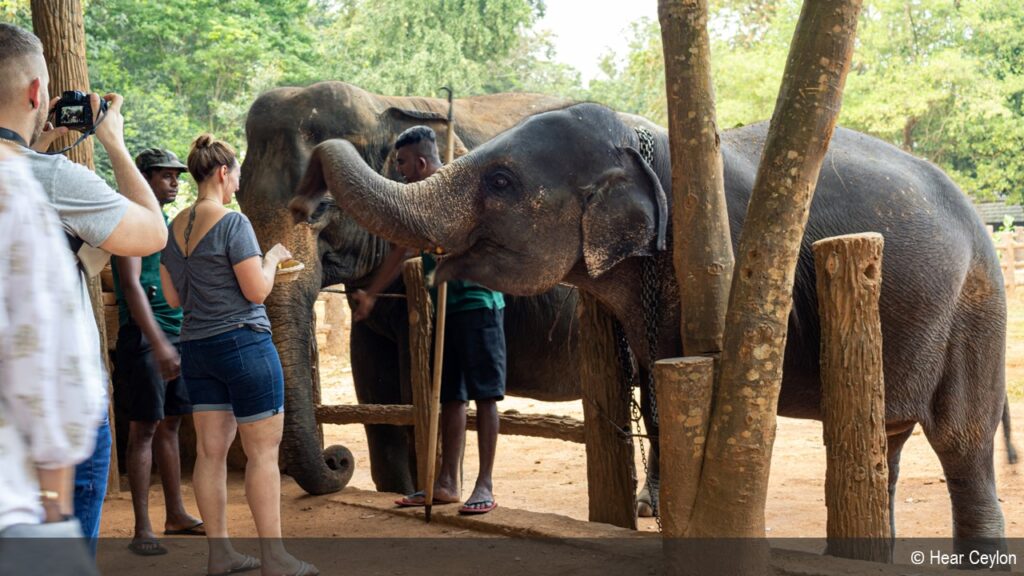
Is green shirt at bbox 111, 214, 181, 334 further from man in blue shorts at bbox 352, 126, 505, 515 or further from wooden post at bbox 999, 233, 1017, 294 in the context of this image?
wooden post at bbox 999, 233, 1017, 294

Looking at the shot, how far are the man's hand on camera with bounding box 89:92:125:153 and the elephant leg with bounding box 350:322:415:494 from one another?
4112 millimetres

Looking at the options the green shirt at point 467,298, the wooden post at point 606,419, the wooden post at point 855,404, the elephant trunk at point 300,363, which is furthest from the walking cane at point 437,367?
the wooden post at point 855,404

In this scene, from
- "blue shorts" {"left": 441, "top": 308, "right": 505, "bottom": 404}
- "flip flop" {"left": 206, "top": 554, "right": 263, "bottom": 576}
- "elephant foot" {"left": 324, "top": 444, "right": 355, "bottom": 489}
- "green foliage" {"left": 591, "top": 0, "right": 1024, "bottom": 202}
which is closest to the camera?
"flip flop" {"left": 206, "top": 554, "right": 263, "bottom": 576}

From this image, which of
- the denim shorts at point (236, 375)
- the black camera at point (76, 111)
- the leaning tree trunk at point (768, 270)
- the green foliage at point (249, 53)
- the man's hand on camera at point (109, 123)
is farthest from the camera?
the green foliage at point (249, 53)

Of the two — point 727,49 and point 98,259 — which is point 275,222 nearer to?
point 98,259

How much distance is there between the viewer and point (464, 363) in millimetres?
5562

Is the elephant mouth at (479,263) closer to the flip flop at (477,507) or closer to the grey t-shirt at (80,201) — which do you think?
the flip flop at (477,507)

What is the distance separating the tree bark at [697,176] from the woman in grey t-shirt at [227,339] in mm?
1569

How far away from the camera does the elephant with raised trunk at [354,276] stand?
6.23m

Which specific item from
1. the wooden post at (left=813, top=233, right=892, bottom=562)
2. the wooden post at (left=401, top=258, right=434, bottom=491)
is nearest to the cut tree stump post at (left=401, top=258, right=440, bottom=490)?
the wooden post at (left=401, top=258, right=434, bottom=491)

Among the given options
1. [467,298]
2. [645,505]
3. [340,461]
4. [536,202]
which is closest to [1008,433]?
[645,505]

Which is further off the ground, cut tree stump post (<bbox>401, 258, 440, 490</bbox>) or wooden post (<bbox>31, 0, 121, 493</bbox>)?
wooden post (<bbox>31, 0, 121, 493</bbox>)

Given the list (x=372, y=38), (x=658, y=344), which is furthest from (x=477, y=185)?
(x=372, y=38)

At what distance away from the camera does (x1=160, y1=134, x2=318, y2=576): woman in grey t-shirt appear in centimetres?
434
